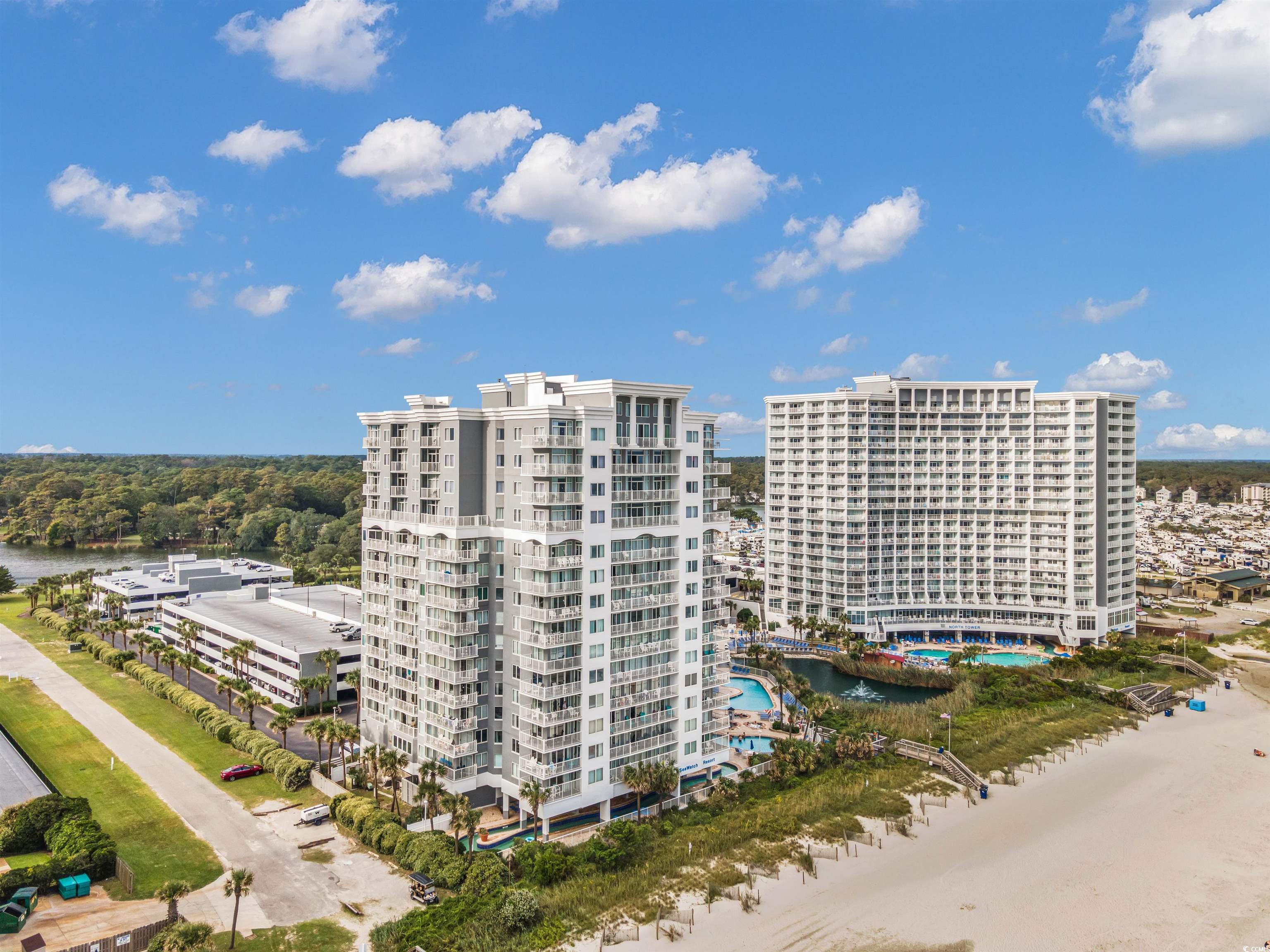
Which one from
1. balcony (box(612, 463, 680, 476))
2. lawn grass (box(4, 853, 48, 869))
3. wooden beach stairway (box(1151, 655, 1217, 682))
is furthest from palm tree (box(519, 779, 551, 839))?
wooden beach stairway (box(1151, 655, 1217, 682))

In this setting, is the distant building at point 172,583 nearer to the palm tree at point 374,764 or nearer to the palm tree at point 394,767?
the palm tree at point 374,764

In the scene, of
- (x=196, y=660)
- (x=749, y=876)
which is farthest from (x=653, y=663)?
(x=196, y=660)

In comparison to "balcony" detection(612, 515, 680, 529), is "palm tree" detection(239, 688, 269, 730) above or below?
below

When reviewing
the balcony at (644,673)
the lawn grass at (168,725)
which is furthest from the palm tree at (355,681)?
the balcony at (644,673)

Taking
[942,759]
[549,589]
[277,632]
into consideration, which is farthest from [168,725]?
[942,759]

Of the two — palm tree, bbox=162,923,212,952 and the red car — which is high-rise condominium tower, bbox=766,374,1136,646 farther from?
palm tree, bbox=162,923,212,952

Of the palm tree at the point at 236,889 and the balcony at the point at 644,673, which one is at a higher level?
the balcony at the point at 644,673

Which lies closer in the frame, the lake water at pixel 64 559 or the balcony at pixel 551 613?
the balcony at pixel 551 613
